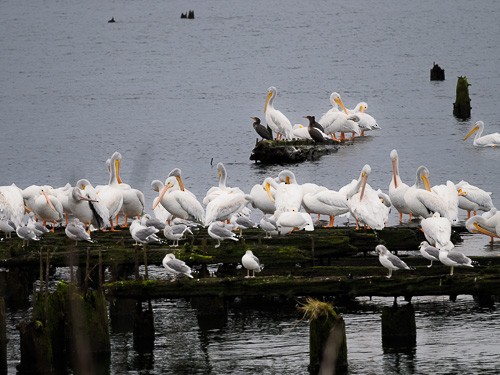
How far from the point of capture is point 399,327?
15.6m

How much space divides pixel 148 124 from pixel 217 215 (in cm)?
2916

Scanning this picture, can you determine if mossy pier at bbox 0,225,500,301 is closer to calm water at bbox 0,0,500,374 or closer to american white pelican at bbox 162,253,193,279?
american white pelican at bbox 162,253,193,279

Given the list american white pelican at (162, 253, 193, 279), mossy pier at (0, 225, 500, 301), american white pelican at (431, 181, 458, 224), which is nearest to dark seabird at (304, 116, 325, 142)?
american white pelican at (431, 181, 458, 224)

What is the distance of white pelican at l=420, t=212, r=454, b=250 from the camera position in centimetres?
1759

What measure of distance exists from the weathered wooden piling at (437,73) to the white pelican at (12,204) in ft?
126

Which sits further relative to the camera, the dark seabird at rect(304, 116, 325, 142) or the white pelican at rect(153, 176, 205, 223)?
the dark seabird at rect(304, 116, 325, 142)

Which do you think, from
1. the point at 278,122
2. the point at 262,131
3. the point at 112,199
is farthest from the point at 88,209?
the point at 262,131

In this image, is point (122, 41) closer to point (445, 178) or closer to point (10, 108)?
point (10, 108)

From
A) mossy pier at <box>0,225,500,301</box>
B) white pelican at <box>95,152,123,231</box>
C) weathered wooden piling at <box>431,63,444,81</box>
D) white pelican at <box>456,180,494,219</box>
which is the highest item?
weathered wooden piling at <box>431,63,444,81</box>

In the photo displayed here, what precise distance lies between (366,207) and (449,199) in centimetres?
223

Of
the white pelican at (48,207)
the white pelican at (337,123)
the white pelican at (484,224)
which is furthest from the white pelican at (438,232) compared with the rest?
the white pelican at (337,123)

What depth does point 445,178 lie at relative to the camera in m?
32.6

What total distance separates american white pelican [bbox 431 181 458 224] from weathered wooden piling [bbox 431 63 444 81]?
36.3 meters

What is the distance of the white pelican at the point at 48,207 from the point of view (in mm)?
21172
